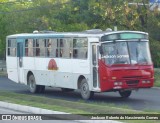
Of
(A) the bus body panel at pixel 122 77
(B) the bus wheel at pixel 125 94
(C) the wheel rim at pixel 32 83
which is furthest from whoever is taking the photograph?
(C) the wheel rim at pixel 32 83

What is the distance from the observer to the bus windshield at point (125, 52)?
82.0 ft

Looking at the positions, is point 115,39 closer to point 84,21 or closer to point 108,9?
point 108,9

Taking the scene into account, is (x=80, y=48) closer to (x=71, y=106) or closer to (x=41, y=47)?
(x=41, y=47)

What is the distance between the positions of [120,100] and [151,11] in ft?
57.5

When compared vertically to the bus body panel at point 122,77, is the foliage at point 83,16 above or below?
above

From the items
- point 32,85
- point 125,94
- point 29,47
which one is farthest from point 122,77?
point 29,47

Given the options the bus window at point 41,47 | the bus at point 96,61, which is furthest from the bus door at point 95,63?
the bus window at point 41,47

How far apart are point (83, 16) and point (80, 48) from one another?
18899 mm

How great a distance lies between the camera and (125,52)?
25141 millimetres

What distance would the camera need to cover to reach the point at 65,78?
28.0 meters

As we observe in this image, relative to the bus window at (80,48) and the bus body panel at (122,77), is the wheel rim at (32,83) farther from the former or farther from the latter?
the bus body panel at (122,77)

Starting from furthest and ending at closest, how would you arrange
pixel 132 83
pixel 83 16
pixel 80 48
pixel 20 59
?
pixel 83 16 → pixel 20 59 → pixel 80 48 → pixel 132 83

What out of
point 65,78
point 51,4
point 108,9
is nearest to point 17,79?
point 65,78

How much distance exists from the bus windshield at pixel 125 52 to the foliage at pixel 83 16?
1620cm
